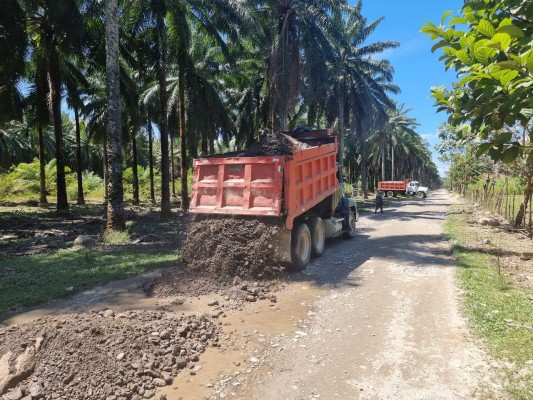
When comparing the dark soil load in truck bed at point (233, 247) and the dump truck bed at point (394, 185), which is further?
the dump truck bed at point (394, 185)

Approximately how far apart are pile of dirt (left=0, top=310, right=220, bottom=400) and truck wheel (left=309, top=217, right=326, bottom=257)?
4.47 metres

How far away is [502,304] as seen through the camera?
19.2 feet

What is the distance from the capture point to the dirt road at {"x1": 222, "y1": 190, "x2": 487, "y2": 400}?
3789 mm

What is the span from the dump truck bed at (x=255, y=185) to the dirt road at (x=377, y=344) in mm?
1618

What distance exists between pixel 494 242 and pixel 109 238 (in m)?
12.0

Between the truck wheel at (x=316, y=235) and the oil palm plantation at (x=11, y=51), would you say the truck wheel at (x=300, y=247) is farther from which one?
the oil palm plantation at (x=11, y=51)

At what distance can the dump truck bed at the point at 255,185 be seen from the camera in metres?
7.42


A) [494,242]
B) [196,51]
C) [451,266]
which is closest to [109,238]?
[451,266]

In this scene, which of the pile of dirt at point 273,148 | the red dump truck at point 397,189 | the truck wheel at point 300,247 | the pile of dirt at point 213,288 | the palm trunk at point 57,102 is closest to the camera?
the pile of dirt at point 213,288

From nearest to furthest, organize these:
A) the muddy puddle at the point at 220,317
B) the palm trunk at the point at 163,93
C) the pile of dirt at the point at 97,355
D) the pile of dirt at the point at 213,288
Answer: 1. the pile of dirt at the point at 97,355
2. the muddy puddle at the point at 220,317
3. the pile of dirt at the point at 213,288
4. the palm trunk at the point at 163,93

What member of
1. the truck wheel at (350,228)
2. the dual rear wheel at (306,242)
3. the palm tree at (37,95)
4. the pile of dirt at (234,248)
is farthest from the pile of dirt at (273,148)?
the palm tree at (37,95)

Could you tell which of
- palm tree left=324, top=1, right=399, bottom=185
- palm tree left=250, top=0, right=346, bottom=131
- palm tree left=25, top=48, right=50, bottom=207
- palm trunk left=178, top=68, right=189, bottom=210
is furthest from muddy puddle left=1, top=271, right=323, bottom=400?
palm tree left=324, top=1, right=399, bottom=185

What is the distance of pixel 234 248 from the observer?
7.35 m

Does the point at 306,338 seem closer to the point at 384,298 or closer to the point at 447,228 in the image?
the point at 384,298
